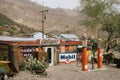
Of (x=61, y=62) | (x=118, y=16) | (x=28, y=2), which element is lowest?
(x=61, y=62)

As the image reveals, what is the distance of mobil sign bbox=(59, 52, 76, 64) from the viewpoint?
3344cm

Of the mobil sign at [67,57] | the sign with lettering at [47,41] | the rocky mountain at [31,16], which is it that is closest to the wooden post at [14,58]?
the sign with lettering at [47,41]

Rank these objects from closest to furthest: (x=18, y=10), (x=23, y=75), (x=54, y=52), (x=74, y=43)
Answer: (x=23, y=75)
(x=54, y=52)
(x=74, y=43)
(x=18, y=10)

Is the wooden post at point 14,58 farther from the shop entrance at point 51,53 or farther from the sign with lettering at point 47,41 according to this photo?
the shop entrance at point 51,53

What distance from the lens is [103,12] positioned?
4700cm

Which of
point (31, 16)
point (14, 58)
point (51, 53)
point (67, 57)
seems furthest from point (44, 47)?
point (31, 16)

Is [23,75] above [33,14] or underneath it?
underneath

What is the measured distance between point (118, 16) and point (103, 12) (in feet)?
7.78

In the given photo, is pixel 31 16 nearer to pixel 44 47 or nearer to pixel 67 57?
pixel 67 57

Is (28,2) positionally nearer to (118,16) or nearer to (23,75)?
(118,16)

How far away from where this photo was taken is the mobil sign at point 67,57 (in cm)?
3344

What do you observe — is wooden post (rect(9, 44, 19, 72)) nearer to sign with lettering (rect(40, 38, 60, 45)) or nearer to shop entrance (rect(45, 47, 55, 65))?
sign with lettering (rect(40, 38, 60, 45))

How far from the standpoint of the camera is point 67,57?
34.0 m

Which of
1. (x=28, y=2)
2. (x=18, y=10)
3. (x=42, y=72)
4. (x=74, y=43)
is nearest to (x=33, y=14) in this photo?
(x=18, y=10)
